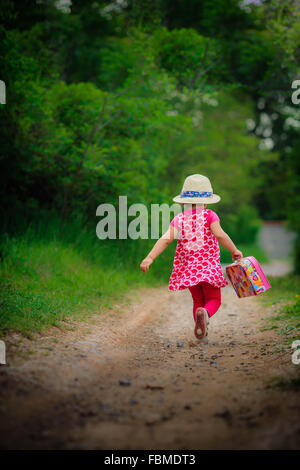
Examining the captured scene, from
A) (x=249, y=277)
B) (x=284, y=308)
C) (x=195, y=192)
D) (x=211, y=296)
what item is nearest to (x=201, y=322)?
(x=211, y=296)

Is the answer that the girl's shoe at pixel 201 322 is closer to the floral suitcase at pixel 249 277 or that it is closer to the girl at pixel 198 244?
the girl at pixel 198 244

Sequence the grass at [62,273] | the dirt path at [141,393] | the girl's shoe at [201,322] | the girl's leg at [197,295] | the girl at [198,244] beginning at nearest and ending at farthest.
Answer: the dirt path at [141,393] → the girl's shoe at [201,322] → the grass at [62,273] → the girl at [198,244] → the girl's leg at [197,295]

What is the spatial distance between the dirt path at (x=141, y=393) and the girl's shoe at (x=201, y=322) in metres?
0.17

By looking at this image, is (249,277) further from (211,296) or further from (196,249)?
(196,249)

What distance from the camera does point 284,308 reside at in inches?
239

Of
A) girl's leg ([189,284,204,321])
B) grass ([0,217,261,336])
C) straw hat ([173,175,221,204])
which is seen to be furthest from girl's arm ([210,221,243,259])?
grass ([0,217,261,336])

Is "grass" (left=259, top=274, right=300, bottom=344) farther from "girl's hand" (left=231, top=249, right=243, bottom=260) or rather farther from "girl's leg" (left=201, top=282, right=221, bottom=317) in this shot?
"girl's hand" (left=231, top=249, right=243, bottom=260)

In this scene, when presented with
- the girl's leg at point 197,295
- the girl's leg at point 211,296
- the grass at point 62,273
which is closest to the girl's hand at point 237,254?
the girl's leg at point 211,296

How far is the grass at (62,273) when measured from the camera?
450 cm

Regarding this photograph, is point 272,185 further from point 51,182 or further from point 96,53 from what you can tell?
point 51,182

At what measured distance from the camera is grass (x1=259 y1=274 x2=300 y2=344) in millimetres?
4773

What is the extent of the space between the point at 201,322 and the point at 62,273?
2649 millimetres

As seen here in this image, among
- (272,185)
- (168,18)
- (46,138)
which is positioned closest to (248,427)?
(46,138)
